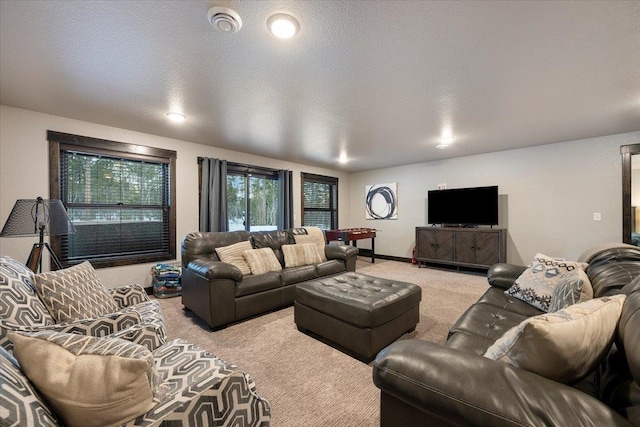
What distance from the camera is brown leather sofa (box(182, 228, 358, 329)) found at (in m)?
2.56

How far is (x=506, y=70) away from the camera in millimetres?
2088

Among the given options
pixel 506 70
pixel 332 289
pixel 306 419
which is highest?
pixel 506 70

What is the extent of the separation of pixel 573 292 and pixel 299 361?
188cm

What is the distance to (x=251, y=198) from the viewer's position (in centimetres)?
512

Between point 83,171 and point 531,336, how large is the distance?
15.4 ft

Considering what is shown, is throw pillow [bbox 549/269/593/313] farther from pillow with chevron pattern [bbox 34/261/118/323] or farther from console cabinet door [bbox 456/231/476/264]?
console cabinet door [bbox 456/231/476/264]

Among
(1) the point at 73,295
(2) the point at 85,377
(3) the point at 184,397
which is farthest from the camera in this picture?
(1) the point at 73,295

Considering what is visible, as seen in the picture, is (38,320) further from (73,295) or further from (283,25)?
(283,25)

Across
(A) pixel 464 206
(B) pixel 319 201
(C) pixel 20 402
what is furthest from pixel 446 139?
(C) pixel 20 402

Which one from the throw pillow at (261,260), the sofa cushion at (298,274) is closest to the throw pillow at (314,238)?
the sofa cushion at (298,274)

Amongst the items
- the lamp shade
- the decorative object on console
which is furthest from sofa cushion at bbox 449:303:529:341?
the decorative object on console

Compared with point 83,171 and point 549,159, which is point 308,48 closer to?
point 83,171

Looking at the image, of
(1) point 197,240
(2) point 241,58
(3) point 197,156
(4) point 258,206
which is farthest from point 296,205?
(2) point 241,58

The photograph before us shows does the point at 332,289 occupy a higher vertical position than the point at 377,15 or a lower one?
lower
